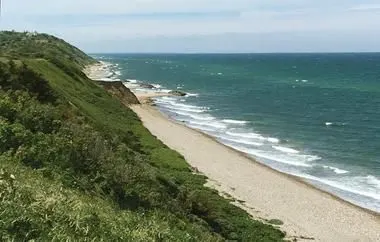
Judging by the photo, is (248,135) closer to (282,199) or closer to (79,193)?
(282,199)

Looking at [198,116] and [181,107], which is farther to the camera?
[181,107]

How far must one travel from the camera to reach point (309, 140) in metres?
57.2

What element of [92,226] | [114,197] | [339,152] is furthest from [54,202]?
[339,152]

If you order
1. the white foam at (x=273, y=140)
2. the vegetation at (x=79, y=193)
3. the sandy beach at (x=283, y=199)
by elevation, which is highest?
the vegetation at (x=79, y=193)

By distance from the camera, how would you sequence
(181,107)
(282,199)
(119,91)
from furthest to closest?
(181,107)
(119,91)
(282,199)

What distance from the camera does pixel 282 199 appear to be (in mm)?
34469

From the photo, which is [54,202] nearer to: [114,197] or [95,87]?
[114,197]

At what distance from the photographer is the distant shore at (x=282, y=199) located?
29.2m

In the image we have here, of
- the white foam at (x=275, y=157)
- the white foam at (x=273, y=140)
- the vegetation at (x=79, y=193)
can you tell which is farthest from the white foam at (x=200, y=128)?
the vegetation at (x=79, y=193)

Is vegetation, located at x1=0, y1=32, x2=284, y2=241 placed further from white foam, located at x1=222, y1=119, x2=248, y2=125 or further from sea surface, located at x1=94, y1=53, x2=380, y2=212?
white foam, located at x1=222, y1=119, x2=248, y2=125

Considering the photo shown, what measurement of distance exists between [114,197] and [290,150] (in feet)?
119

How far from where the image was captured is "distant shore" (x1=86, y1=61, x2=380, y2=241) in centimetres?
2925

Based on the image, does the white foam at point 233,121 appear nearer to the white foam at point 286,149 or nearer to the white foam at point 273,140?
the white foam at point 273,140

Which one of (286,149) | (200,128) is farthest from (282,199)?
(200,128)
